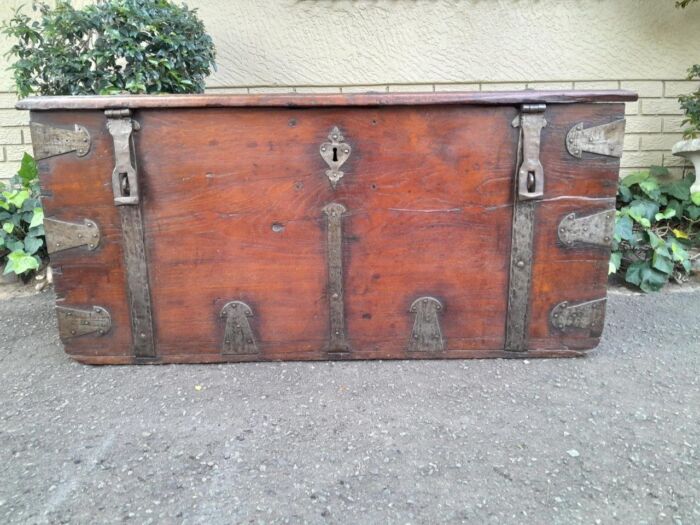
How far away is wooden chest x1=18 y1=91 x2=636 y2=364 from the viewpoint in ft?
5.86

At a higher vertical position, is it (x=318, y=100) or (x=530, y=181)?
(x=318, y=100)

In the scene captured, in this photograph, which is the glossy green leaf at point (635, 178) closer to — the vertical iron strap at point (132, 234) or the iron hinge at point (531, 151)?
the iron hinge at point (531, 151)

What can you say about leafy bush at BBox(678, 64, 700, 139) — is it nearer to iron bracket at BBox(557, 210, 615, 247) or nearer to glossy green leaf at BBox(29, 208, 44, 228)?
iron bracket at BBox(557, 210, 615, 247)

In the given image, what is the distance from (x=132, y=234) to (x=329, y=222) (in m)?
0.72

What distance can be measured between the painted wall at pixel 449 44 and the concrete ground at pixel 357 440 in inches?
79.8

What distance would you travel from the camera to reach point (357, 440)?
1481mm

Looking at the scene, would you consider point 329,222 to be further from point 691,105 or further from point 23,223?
point 691,105

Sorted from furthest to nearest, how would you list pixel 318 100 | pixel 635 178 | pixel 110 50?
pixel 635 178
pixel 110 50
pixel 318 100

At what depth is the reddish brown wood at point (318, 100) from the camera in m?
1.74

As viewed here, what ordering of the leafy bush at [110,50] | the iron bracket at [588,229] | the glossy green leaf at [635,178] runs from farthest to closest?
the glossy green leaf at [635,178] → the leafy bush at [110,50] → the iron bracket at [588,229]

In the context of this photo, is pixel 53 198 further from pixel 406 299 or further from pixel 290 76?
pixel 290 76

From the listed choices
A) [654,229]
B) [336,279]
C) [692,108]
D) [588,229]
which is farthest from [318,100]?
[692,108]

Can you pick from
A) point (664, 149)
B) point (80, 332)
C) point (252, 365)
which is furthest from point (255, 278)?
point (664, 149)

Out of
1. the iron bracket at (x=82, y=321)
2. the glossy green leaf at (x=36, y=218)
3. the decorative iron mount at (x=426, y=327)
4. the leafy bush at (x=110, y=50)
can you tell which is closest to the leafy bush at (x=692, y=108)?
the decorative iron mount at (x=426, y=327)
